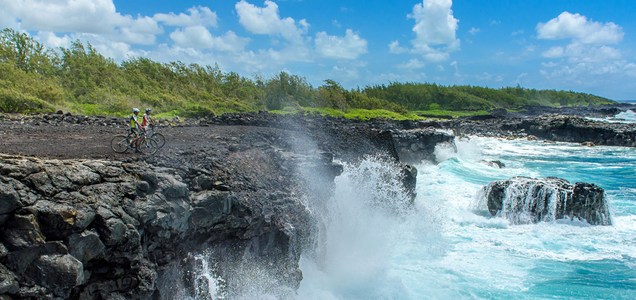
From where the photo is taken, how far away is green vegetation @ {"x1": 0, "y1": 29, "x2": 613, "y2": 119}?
109ft

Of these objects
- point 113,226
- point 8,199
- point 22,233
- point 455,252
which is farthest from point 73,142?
point 455,252

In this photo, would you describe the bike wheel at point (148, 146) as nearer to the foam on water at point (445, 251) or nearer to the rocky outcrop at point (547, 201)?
the foam on water at point (445, 251)

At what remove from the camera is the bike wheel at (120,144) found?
1317 cm

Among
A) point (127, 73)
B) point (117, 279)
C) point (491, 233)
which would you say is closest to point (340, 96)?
point (127, 73)

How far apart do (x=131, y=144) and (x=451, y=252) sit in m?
11.9

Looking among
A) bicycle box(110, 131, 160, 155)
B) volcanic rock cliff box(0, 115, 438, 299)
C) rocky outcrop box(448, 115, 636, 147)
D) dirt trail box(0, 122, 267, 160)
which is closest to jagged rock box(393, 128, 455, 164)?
rocky outcrop box(448, 115, 636, 147)

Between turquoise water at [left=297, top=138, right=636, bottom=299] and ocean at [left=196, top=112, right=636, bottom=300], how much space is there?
3 cm

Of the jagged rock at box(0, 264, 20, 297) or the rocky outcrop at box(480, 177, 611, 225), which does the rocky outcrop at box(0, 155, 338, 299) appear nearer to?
the jagged rock at box(0, 264, 20, 297)

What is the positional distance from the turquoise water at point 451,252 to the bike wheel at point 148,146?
541cm

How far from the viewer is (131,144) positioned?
43.3 ft

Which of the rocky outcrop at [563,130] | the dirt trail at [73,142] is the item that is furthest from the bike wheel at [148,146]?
the rocky outcrop at [563,130]

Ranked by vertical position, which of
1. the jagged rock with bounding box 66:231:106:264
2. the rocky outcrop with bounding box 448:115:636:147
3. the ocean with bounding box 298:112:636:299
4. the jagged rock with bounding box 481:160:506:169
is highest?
the jagged rock with bounding box 66:231:106:264

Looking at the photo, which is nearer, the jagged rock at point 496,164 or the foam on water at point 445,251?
the foam on water at point 445,251

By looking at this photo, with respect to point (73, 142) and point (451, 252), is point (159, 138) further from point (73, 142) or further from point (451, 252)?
point (451, 252)
